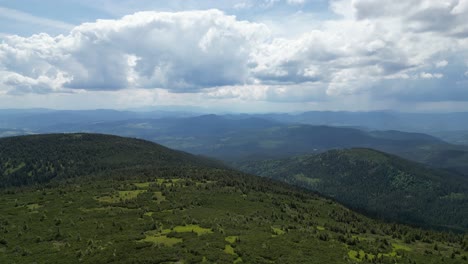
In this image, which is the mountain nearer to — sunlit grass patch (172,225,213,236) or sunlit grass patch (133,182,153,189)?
sunlit grass patch (172,225,213,236)

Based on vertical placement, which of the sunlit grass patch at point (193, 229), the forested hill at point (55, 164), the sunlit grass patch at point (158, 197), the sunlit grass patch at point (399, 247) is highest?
the sunlit grass patch at point (193, 229)

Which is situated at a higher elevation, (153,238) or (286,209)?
(153,238)

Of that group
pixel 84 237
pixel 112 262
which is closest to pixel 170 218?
pixel 84 237

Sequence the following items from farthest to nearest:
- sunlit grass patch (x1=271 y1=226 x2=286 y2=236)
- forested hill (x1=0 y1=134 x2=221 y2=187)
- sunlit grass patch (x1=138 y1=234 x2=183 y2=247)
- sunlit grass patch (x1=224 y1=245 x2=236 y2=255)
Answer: forested hill (x1=0 y1=134 x2=221 y2=187)
sunlit grass patch (x1=271 y1=226 x2=286 y2=236)
sunlit grass patch (x1=138 y1=234 x2=183 y2=247)
sunlit grass patch (x1=224 y1=245 x2=236 y2=255)

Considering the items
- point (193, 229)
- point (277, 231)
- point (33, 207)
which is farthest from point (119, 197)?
point (277, 231)

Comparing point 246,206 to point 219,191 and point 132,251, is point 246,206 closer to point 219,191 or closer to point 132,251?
point 219,191

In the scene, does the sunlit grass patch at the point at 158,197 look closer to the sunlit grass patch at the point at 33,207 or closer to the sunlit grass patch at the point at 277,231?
the sunlit grass patch at the point at 33,207

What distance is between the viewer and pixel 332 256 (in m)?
45.9

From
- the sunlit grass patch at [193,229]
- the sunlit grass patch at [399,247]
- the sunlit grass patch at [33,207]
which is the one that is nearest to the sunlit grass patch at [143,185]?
the sunlit grass patch at [33,207]

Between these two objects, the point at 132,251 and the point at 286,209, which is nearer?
the point at 132,251

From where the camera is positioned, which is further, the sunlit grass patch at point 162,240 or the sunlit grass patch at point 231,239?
the sunlit grass patch at point 231,239

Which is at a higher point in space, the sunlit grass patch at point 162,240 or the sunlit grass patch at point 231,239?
the sunlit grass patch at point 162,240

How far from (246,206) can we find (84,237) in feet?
137

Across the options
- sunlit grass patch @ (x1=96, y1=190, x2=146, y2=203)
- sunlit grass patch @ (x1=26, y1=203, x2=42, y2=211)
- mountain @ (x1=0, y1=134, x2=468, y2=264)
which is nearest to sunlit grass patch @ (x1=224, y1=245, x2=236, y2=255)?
mountain @ (x1=0, y1=134, x2=468, y2=264)
